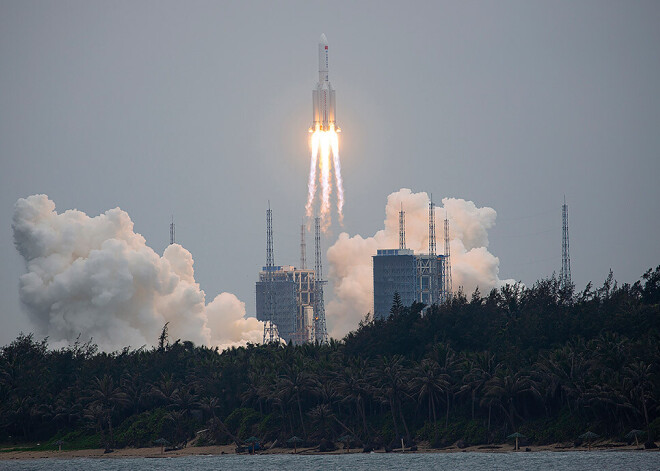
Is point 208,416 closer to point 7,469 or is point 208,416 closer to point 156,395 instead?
point 156,395

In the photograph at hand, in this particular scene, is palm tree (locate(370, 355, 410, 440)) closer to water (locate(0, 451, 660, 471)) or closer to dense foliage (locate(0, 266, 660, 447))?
dense foliage (locate(0, 266, 660, 447))

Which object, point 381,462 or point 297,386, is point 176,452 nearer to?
point 297,386

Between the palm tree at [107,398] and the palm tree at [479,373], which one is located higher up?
the palm tree at [479,373]

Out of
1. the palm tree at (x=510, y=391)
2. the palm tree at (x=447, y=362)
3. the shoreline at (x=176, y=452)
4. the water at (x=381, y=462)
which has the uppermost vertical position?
the palm tree at (x=447, y=362)

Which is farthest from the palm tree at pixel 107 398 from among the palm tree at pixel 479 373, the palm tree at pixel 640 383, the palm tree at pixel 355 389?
the palm tree at pixel 640 383

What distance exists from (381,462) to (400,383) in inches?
440

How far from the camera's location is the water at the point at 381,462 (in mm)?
111312

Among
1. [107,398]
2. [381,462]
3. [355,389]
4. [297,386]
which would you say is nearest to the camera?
[381,462]

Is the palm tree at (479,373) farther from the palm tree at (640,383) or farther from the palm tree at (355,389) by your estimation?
the palm tree at (640,383)

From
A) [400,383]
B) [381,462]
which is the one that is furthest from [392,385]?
[381,462]

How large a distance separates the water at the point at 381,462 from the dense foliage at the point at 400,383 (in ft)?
7.12

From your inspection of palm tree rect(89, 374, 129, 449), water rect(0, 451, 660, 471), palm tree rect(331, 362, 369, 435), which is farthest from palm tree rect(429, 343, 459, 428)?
palm tree rect(89, 374, 129, 449)

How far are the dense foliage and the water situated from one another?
2170 millimetres

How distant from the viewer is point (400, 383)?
5094 inches
